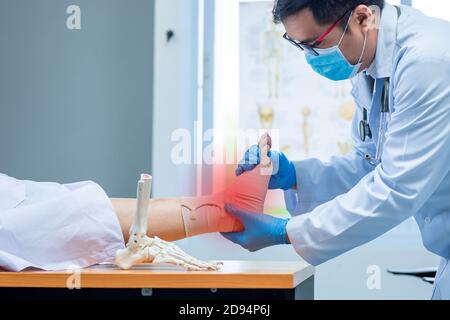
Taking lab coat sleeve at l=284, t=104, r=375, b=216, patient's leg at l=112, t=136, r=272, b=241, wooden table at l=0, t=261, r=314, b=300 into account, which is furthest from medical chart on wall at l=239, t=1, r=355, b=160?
wooden table at l=0, t=261, r=314, b=300

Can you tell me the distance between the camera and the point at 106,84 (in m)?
2.80

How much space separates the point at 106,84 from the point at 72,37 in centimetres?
25

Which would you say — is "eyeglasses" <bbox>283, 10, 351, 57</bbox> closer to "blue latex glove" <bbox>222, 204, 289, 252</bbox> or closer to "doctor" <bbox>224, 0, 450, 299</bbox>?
"doctor" <bbox>224, 0, 450, 299</bbox>

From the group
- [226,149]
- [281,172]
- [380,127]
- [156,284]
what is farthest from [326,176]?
[226,149]

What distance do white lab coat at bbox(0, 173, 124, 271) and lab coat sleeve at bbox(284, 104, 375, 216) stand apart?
0.62m

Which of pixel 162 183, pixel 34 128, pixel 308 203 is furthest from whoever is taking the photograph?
pixel 34 128

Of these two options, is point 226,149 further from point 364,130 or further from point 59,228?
point 59,228

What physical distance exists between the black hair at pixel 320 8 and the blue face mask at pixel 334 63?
0.11 feet

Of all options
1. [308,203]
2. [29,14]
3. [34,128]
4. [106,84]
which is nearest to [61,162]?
[34,128]

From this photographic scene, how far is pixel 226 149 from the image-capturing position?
275cm

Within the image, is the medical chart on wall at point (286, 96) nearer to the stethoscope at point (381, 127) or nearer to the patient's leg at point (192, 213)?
the stethoscope at point (381, 127)

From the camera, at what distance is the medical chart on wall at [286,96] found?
2.75m

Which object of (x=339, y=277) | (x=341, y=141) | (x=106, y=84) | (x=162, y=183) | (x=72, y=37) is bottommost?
(x=339, y=277)
